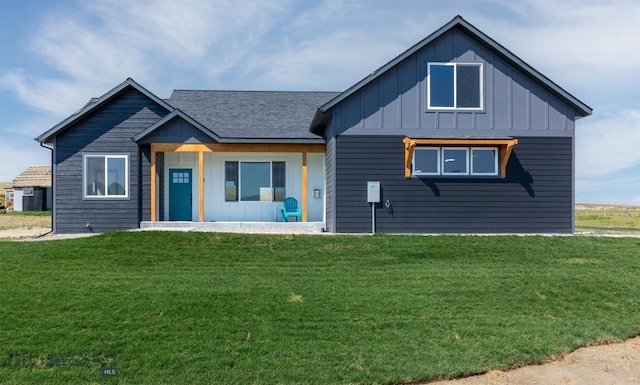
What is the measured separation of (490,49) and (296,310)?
1038 cm

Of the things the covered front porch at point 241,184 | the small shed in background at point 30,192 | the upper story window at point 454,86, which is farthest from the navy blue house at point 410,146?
the small shed in background at point 30,192

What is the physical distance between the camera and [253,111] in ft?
60.0

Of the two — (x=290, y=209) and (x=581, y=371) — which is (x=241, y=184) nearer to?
(x=290, y=209)

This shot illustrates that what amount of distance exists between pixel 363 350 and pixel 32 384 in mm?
3395

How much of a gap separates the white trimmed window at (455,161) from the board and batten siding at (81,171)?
26.3ft

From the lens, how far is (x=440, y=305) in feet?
25.3

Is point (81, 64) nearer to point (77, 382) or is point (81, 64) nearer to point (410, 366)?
point (77, 382)

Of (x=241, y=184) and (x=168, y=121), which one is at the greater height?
(x=168, y=121)

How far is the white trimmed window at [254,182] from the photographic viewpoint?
17016 mm

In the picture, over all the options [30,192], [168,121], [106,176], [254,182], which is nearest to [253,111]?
[254,182]

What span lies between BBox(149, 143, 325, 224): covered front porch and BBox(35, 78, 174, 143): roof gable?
195 cm

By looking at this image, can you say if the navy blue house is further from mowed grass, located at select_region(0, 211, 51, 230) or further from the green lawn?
mowed grass, located at select_region(0, 211, 51, 230)

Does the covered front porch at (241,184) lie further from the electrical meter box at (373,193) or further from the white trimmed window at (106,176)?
the electrical meter box at (373,193)

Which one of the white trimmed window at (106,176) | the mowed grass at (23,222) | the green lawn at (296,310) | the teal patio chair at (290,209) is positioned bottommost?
the green lawn at (296,310)
